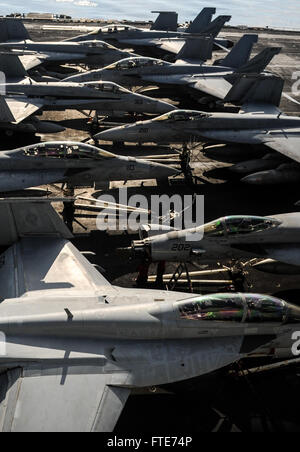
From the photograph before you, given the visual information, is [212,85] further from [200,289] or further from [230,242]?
[200,289]

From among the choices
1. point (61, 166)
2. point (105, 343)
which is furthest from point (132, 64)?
point (105, 343)

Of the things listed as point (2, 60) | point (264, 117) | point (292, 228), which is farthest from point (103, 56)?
point (292, 228)

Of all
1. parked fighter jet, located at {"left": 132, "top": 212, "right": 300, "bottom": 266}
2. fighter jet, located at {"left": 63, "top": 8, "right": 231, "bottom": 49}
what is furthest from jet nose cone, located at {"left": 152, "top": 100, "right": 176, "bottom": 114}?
fighter jet, located at {"left": 63, "top": 8, "right": 231, "bottom": 49}

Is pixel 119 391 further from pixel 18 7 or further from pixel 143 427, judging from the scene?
pixel 18 7

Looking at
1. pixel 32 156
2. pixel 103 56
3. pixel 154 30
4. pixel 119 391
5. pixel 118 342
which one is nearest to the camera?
pixel 119 391

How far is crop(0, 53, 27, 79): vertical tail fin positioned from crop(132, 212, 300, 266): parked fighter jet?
21.7 m

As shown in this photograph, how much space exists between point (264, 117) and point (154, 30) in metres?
31.5

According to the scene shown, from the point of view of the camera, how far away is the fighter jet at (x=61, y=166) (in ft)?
70.4

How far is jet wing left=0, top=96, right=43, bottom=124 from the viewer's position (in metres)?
27.7

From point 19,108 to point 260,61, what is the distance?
18491mm

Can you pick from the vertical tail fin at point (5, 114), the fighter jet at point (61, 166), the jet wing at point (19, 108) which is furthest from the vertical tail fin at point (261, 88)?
the vertical tail fin at point (5, 114)

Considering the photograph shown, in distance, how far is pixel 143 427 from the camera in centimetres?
1237

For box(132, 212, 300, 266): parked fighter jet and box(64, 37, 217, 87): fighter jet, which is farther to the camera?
box(64, 37, 217, 87): fighter jet

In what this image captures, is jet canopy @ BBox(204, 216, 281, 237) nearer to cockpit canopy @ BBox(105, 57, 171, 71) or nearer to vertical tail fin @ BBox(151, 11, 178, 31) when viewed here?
cockpit canopy @ BBox(105, 57, 171, 71)
